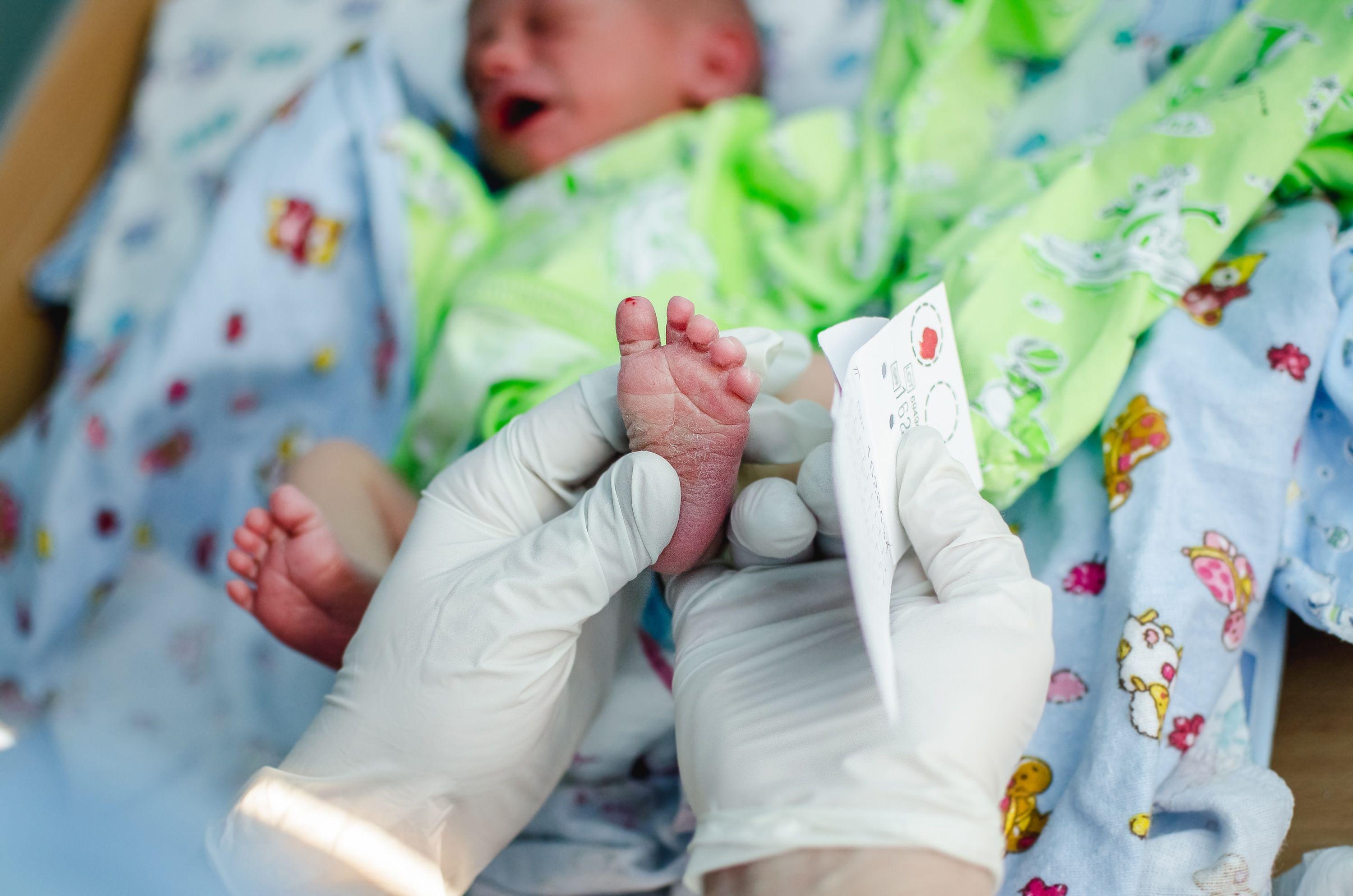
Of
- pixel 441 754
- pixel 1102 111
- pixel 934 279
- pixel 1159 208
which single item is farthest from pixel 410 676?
pixel 1102 111

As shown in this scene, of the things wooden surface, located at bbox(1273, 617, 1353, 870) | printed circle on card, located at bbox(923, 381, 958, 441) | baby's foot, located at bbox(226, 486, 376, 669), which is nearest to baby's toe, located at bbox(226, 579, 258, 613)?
baby's foot, located at bbox(226, 486, 376, 669)

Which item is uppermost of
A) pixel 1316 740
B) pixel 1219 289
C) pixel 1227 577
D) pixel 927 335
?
pixel 927 335

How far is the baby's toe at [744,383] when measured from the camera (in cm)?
51

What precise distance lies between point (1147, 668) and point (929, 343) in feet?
0.88

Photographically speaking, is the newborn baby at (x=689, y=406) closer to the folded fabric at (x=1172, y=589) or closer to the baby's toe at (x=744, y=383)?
the baby's toe at (x=744, y=383)

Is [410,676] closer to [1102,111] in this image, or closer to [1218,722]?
[1218,722]

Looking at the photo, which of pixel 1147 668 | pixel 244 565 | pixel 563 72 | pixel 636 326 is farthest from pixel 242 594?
pixel 563 72

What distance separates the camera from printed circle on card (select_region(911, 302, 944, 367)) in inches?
20.8

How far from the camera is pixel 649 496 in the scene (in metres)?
0.52

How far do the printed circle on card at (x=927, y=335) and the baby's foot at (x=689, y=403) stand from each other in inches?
3.7

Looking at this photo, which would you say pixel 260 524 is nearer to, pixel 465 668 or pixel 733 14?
pixel 465 668

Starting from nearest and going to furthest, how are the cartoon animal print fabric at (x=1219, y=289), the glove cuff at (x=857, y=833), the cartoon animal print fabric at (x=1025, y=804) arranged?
1. the glove cuff at (x=857, y=833)
2. the cartoon animal print fabric at (x=1025, y=804)
3. the cartoon animal print fabric at (x=1219, y=289)

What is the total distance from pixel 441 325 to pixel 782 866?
756 mm

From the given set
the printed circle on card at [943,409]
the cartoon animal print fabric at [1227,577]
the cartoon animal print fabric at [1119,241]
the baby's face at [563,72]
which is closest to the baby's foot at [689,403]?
the printed circle on card at [943,409]
